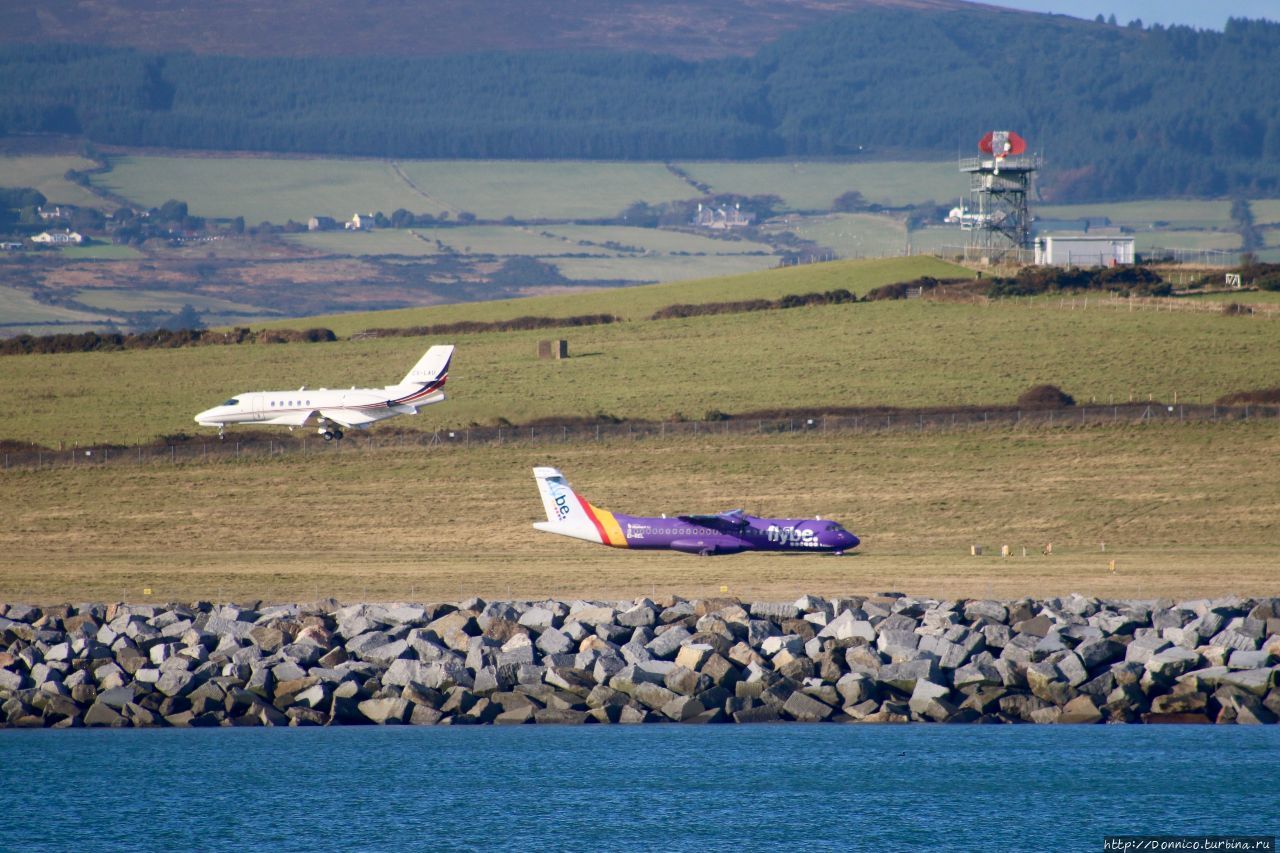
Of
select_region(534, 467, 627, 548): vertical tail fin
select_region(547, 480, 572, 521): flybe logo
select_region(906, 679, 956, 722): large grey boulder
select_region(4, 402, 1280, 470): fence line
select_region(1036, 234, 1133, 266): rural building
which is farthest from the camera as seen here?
select_region(1036, 234, 1133, 266): rural building

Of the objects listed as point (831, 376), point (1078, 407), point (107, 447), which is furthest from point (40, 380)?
point (1078, 407)

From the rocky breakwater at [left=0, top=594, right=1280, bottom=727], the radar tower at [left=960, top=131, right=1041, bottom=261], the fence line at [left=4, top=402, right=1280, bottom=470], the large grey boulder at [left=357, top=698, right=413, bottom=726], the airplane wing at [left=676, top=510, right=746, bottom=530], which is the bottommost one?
the large grey boulder at [left=357, top=698, right=413, bottom=726]

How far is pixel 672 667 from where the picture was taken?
3919 cm

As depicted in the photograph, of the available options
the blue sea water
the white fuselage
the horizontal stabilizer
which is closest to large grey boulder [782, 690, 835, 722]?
the blue sea water

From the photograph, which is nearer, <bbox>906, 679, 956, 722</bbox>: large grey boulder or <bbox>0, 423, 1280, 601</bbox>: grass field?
<bbox>906, 679, 956, 722</bbox>: large grey boulder

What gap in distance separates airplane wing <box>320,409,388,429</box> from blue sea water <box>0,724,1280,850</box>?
40001mm

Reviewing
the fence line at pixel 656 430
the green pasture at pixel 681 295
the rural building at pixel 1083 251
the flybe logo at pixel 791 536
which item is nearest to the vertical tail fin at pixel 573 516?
the flybe logo at pixel 791 536

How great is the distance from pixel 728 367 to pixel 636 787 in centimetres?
6040

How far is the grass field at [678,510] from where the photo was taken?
5066 centimetres

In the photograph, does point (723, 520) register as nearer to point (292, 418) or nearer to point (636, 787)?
point (636, 787)

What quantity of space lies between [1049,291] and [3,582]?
71.2 meters

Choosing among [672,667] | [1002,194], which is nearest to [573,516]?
[672,667]

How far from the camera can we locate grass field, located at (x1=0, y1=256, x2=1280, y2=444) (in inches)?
3268

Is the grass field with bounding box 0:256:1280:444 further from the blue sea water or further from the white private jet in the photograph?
the blue sea water
